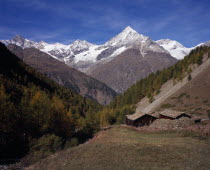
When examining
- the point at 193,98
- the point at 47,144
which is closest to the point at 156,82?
the point at 193,98

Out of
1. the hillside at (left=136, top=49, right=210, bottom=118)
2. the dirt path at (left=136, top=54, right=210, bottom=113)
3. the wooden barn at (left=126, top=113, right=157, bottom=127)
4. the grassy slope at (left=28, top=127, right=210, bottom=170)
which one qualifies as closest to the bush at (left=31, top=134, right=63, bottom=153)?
the grassy slope at (left=28, top=127, right=210, bottom=170)

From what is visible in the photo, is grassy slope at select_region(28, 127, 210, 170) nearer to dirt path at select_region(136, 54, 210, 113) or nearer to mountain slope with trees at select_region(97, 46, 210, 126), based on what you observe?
dirt path at select_region(136, 54, 210, 113)

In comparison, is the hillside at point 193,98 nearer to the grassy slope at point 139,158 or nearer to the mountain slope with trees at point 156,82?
the mountain slope with trees at point 156,82

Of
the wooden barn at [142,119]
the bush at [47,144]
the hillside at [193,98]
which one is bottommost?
the bush at [47,144]

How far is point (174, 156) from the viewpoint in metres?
21.7

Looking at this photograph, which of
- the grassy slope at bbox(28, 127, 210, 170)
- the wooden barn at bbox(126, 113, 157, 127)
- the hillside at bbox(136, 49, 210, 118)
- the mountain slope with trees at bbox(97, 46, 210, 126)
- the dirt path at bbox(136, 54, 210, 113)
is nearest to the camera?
the grassy slope at bbox(28, 127, 210, 170)

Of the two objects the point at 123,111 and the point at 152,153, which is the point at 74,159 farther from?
the point at 123,111

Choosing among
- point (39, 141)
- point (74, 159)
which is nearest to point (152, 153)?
point (74, 159)

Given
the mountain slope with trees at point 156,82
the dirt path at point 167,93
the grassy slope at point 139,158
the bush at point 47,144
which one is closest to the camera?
the grassy slope at point 139,158

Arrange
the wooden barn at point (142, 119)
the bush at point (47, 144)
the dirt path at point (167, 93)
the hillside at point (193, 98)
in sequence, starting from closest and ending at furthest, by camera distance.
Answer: the bush at point (47, 144), the wooden barn at point (142, 119), the hillside at point (193, 98), the dirt path at point (167, 93)

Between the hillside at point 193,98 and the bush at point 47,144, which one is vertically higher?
the hillside at point 193,98

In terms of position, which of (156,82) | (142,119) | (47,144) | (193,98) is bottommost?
(47,144)

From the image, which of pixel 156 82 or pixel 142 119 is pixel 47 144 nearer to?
pixel 142 119

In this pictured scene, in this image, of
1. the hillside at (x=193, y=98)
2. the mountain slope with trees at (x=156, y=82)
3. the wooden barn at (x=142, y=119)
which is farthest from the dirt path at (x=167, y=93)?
the wooden barn at (x=142, y=119)
